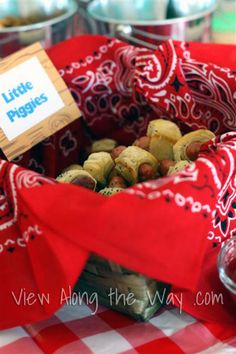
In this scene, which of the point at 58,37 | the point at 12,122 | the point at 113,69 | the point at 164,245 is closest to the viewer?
the point at 164,245

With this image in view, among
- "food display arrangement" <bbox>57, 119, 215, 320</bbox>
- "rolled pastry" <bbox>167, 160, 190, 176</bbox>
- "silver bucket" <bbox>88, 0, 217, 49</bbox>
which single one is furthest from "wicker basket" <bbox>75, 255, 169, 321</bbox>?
"silver bucket" <bbox>88, 0, 217, 49</bbox>

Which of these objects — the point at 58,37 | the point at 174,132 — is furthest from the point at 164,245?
the point at 58,37

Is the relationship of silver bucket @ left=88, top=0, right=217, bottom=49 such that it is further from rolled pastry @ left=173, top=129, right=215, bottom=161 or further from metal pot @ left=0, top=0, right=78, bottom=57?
rolled pastry @ left=173, top=129, right=215, bottom=161

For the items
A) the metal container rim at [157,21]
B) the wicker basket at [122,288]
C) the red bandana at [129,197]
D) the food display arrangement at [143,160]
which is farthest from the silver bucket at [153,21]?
the wicker basket at [122,288]

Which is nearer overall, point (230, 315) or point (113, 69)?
point (230, 315)

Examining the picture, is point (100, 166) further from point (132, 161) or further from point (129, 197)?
point (129, 197)

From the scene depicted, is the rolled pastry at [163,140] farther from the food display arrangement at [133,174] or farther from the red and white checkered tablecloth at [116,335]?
the red and white checkered tablecloth at [116,335]

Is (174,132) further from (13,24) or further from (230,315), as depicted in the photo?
(13,24)

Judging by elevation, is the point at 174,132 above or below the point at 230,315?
above
